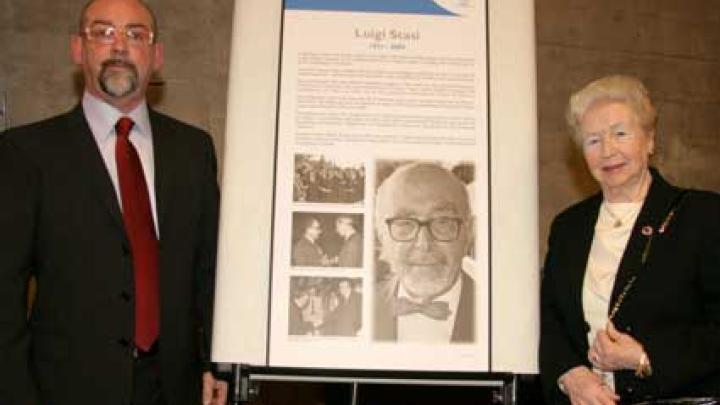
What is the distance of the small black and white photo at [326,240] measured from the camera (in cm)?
231

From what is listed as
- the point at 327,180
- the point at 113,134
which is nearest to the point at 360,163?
the point at 327,180

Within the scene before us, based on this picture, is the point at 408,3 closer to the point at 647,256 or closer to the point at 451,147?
the point at 451,147

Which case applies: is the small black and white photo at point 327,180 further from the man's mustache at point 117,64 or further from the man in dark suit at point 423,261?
the man's mustache at point 117,64

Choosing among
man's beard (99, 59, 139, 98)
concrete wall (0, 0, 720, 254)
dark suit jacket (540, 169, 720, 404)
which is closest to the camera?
dark suit jacket (540, 169, 720, 404)

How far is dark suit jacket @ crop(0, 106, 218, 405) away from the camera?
216 cm

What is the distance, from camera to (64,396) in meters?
2.19

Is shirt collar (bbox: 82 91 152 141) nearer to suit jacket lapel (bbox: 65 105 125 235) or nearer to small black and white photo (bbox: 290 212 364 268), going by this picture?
suit jacket lapel (bbox: 65 105 125 235)

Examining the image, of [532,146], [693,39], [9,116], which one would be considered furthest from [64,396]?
[693,39]

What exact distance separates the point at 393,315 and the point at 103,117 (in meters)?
1.01

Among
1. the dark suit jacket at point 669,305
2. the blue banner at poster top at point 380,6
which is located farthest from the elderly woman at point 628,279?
the blue banner at poster top at point 380,6

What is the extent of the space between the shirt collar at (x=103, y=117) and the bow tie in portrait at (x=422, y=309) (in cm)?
91

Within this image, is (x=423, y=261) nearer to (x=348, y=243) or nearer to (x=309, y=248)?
(x=348, y=243)

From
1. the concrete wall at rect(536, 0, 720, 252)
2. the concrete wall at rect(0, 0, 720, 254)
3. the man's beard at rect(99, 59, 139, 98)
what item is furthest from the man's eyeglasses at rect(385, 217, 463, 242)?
the concrete wall at rect(536, 0, 720, 252)

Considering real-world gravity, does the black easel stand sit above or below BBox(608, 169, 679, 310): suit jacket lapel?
below
